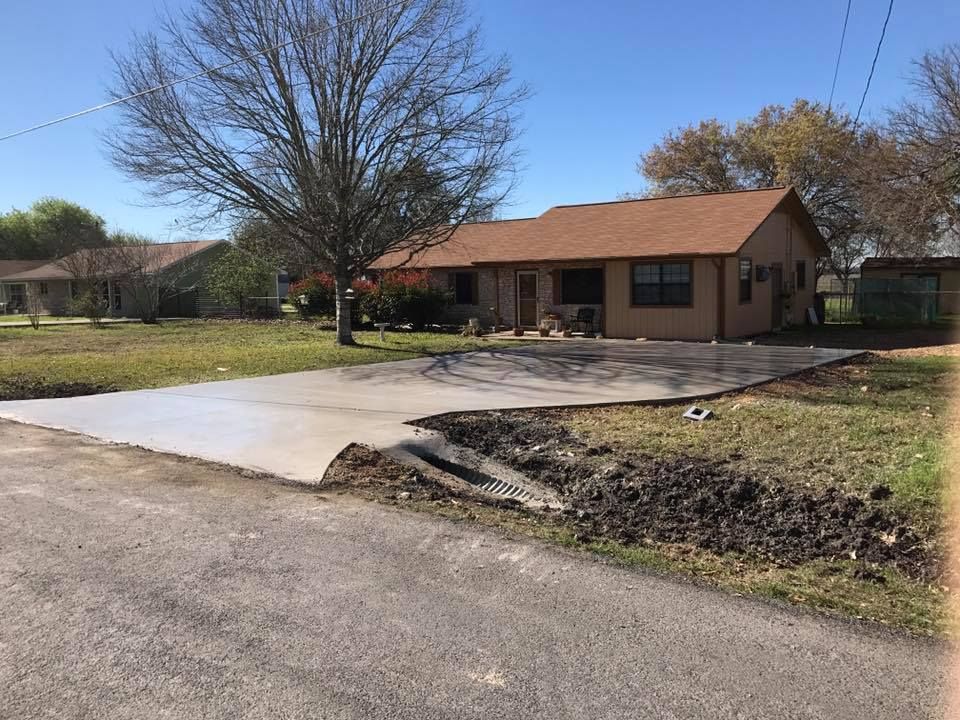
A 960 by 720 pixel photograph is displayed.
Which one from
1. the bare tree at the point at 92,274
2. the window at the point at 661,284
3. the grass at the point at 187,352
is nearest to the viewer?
the grass at the point at 187,352

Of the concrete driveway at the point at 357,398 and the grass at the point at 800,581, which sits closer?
the grass at the point at 800,581

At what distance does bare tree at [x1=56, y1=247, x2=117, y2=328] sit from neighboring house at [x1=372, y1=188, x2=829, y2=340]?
1606 cm

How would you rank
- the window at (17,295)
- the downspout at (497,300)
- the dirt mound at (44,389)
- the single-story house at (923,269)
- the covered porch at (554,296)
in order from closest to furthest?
the dirt mound at (44,389)
the covered porch at (554,296)
the downspout at (497,300)
the single-story house at (923,269)
the window at (17,295)

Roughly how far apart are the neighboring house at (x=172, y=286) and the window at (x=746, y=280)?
24.1 m

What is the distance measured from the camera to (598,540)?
508cm

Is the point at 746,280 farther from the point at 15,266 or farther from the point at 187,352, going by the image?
the point at 15,266

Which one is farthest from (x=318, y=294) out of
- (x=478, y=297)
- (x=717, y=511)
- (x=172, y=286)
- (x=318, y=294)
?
(x=717, y=511)

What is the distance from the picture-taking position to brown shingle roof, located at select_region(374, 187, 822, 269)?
814 inches

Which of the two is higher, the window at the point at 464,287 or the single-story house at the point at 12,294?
the single-story house at the point at 12,294

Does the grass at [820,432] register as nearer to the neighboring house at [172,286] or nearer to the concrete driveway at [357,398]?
the concrete driveway at [357,398]

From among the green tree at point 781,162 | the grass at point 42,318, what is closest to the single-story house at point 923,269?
the green tree at point 781,162

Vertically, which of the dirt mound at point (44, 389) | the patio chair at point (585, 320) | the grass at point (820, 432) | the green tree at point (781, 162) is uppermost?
the green tree at point (781, 162)

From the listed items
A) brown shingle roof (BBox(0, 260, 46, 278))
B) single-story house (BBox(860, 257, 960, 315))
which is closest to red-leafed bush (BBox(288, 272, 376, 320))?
single-story house (BBox(860, 257, 960, 315))

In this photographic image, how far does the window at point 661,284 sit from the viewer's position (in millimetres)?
20609
